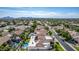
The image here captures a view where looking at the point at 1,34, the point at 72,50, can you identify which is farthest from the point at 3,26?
the point at 72,50

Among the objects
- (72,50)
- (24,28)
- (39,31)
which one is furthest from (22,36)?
(72,50)

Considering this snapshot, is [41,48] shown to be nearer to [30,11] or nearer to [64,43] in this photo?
[64,43]

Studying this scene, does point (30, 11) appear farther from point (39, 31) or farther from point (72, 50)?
point (72, 50)

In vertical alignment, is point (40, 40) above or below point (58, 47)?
above

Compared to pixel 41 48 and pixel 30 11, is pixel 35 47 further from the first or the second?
pixel 30 11

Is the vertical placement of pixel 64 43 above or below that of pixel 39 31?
below
